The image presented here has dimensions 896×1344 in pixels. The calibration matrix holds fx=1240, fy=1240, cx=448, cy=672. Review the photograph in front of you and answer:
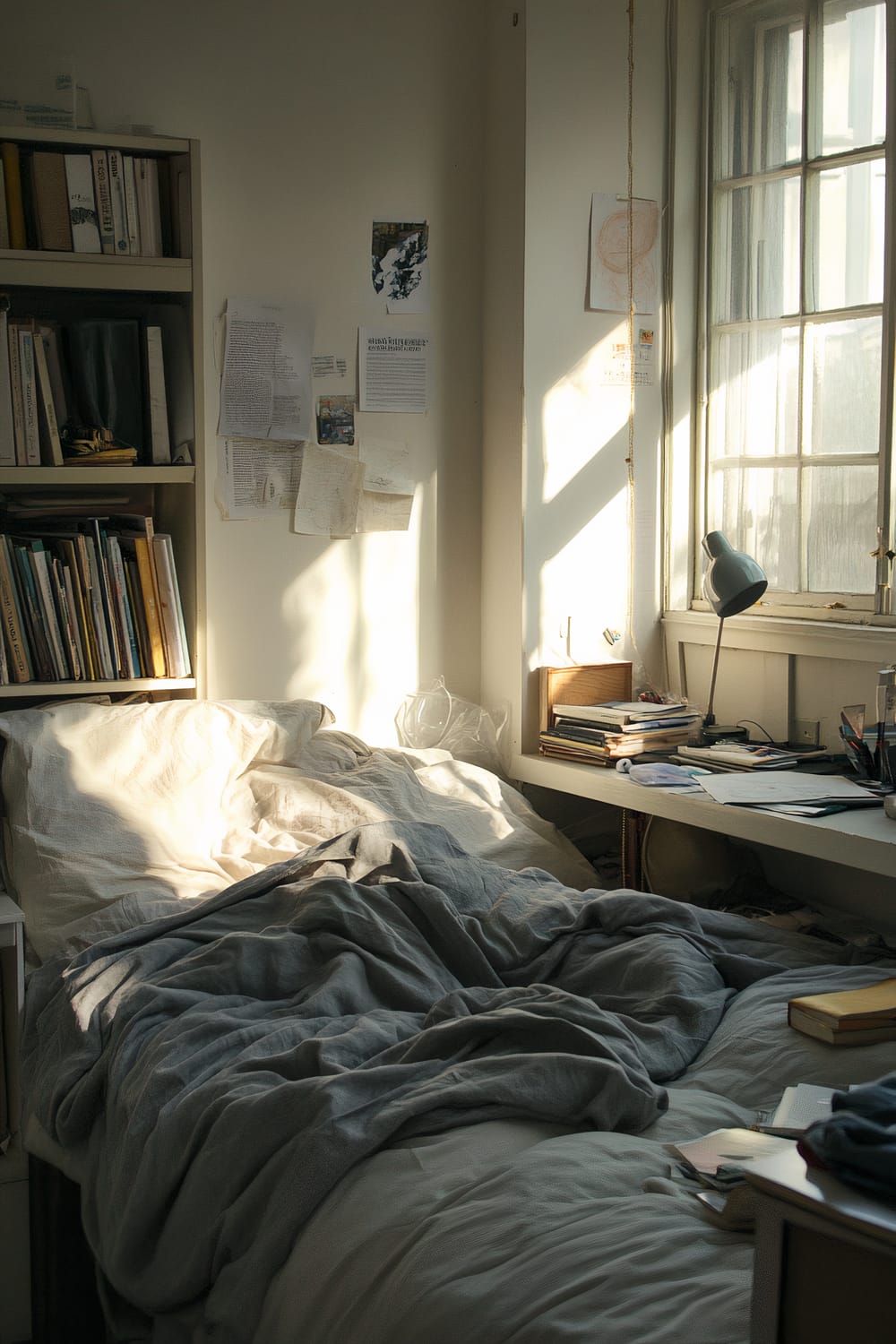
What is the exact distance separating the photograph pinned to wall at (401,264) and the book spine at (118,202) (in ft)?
2.39

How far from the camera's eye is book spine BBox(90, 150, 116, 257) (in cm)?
267

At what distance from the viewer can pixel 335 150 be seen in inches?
124

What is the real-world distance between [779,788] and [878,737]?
0.80ft

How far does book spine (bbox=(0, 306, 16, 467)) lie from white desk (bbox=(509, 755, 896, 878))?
→ 149cm

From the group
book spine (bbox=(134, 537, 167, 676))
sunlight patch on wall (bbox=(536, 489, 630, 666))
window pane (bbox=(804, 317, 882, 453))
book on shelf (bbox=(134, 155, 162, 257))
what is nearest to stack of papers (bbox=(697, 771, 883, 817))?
sunlight patch on wall (bbox=(536, 489, 630, 666))

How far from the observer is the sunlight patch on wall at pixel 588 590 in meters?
3.35

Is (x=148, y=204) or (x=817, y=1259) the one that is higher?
(x=148, y=204)

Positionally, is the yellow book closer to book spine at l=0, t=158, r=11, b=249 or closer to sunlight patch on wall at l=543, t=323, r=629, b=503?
sunlight patch on wall at l=543, t=323, r=629, b=503

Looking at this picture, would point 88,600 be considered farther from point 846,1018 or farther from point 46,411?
point 846,1018

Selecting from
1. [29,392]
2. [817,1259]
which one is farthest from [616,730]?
[817,1259]

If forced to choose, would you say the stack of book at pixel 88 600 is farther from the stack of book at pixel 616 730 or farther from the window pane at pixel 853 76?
the window pane at pixel 853 76

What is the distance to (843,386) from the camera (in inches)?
120

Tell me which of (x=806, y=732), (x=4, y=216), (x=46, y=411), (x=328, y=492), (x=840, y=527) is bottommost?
(x=806, y=732)

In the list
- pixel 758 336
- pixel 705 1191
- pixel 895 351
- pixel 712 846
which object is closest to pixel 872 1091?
pixel 705 1191
